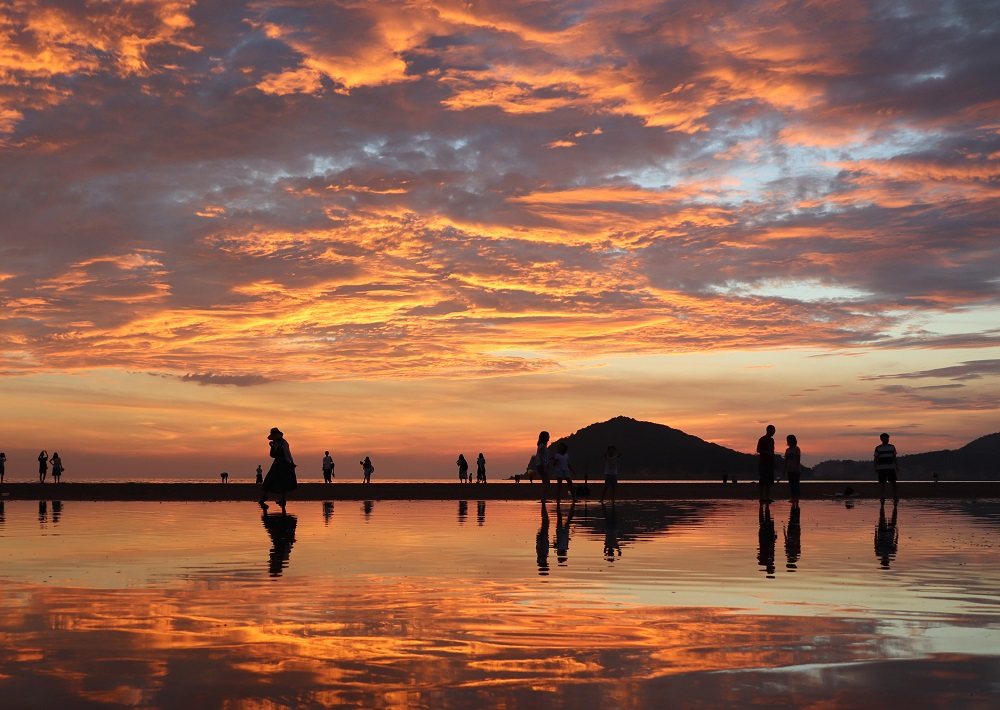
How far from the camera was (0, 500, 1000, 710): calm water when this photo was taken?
6.71 m

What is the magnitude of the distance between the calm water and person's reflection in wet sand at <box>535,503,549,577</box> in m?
0.08

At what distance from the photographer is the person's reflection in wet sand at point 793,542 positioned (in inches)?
589

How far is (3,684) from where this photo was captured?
679 centimetres

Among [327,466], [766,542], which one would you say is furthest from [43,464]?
[766,542]

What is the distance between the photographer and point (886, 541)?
19.2 meters

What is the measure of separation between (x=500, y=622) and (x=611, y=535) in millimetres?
11366

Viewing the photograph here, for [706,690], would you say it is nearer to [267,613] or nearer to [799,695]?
[799,695]

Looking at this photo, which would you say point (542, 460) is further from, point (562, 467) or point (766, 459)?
point (766, 459)

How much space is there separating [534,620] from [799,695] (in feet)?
11.0

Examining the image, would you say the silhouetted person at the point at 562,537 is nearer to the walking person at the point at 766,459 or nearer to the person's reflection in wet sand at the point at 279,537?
the person's reflection in wet sand at the point at 279,537

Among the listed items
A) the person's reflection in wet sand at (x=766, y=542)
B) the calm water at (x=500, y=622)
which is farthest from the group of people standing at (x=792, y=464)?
the calm water at (x=500, y=622)

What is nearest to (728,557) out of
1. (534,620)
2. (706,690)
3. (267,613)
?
(534,620)

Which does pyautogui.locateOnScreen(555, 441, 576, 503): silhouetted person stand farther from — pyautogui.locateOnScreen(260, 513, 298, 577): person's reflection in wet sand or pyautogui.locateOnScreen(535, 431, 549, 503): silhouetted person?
pyautogui.locateOnScreen(260, 513, 298, 577): person's reflection in wet sand

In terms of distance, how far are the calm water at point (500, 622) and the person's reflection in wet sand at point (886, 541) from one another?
0.35 ft
